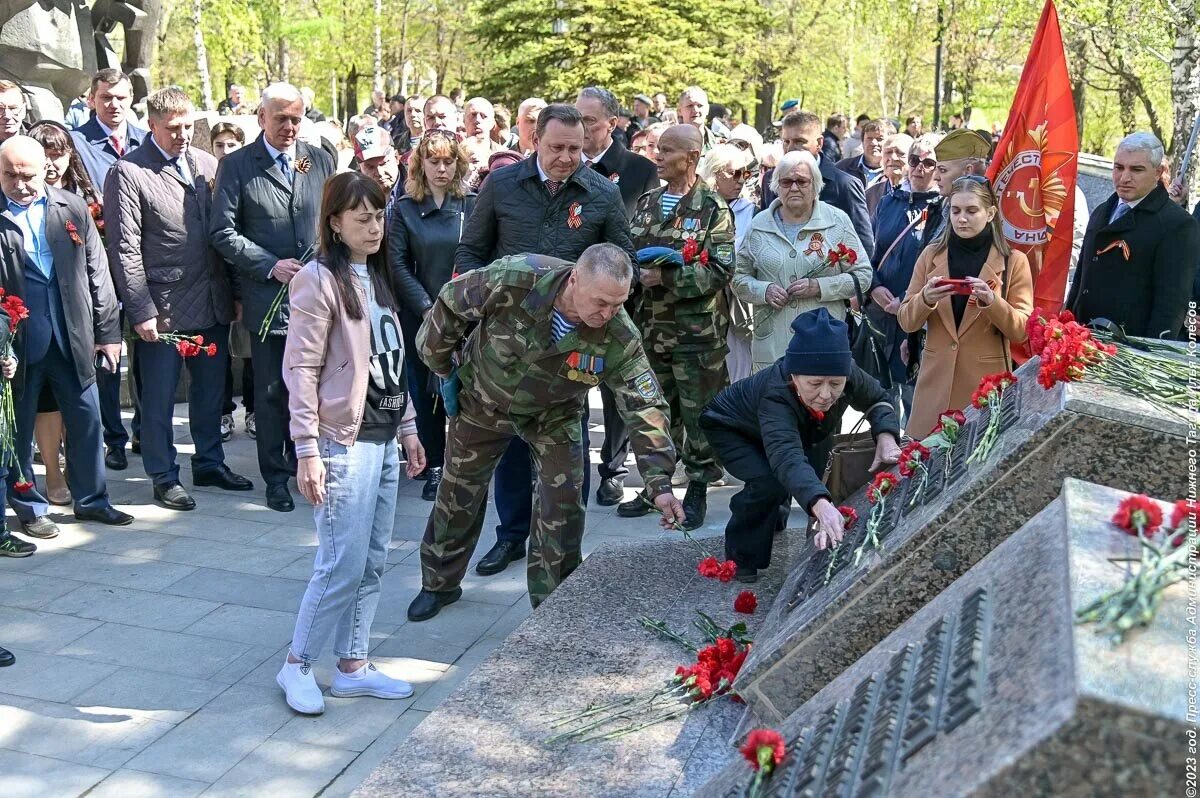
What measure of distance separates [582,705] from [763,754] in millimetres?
1144

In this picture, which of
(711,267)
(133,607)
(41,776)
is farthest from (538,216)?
(41,776)

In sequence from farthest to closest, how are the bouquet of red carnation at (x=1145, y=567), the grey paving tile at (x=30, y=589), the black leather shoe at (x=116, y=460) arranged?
the black leather shoe at (x=116, y=460)
the grey paving tile at (x=30, y=589)
the bouquet of red carnation at (x=1145, y=567)

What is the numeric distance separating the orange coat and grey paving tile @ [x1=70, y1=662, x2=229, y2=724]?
11.1ft

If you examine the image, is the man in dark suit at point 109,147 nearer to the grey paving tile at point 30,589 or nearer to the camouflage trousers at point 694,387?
the grey paving tile at point 30,589

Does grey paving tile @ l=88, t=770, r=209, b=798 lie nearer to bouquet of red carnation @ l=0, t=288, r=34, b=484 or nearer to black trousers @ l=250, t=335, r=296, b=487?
bouquet of red carnation @ l=0, t=288, r=34, b=484

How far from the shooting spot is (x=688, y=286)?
648 centimetres

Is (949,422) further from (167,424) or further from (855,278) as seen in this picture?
(167,424)

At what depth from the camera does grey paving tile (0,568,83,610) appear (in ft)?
18.2

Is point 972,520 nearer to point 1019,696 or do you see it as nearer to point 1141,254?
point 1019,696

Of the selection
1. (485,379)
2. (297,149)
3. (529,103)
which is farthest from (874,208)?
(485,379)

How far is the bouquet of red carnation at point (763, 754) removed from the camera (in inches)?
116

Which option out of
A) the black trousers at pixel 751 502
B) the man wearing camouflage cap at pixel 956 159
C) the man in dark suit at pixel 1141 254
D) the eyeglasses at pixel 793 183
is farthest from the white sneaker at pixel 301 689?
the man in dark suit at pixel 1141 254

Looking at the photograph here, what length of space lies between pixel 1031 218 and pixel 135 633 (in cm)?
454

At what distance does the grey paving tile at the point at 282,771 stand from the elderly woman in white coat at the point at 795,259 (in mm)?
3424
